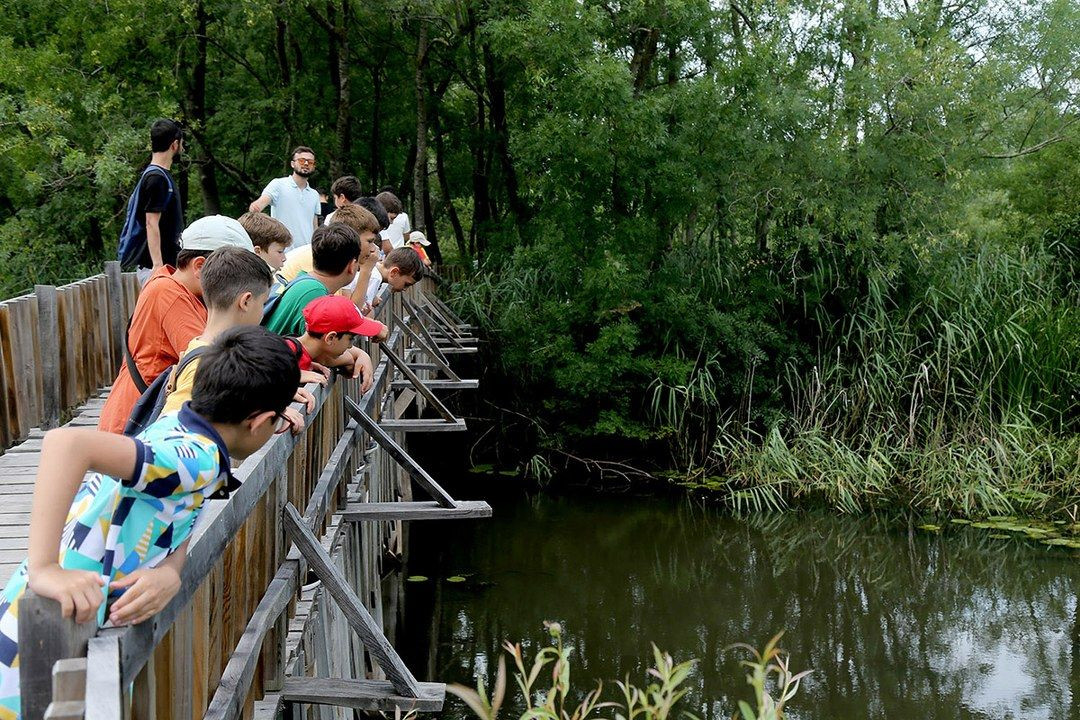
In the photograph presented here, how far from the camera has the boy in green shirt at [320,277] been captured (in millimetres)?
4766

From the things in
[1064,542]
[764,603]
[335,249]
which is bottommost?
[764,603]

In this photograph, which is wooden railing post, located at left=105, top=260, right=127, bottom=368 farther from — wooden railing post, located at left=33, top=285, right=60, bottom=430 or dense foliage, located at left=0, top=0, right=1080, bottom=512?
dense foliage, located at left=0, top=0, right=1080, bottom=512

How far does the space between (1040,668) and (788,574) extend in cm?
306

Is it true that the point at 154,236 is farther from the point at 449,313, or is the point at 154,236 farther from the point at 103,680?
the point at 449,313

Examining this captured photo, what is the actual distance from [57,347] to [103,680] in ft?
18.4

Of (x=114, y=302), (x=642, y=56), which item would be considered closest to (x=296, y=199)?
(x=114, y=302)

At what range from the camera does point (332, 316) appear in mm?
4512

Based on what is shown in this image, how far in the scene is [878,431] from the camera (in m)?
15.4

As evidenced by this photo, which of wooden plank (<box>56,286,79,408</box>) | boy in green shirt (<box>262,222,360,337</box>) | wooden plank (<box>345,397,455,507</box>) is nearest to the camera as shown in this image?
boy in green shirt (<box>262,222,360,337</box>)

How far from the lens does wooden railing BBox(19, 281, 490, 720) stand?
6.10ft

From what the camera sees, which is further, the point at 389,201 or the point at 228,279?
the point at 389,201

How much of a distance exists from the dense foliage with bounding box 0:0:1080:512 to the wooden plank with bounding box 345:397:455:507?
8500 millimetres

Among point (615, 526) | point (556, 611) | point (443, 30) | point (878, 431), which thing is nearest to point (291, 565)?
point (556, 611)

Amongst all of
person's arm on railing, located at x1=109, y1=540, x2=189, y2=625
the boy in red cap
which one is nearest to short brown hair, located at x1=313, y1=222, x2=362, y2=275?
the boy in red cap
